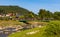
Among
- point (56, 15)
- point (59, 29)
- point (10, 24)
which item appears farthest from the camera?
point (56, 15)

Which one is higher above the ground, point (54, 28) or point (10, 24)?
point (54, 28)

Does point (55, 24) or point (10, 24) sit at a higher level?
point (55, 24)

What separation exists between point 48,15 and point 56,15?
24.1 ft

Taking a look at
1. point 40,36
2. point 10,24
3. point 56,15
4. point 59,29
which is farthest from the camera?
point 56,15

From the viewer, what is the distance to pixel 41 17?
461 ft

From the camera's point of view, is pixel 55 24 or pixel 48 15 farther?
pixel 48 15

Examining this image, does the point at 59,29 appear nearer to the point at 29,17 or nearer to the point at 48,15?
the point at 48,15

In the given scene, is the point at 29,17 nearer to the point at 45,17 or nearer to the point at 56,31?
the point at 45,17

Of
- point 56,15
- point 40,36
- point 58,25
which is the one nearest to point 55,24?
point 58,25

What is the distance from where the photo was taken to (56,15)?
133625mm

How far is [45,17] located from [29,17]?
15980 mm

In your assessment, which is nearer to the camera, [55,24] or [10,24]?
[55,24]

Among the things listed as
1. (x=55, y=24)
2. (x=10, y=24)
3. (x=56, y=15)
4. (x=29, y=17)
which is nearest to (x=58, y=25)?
(x=55, y=24)

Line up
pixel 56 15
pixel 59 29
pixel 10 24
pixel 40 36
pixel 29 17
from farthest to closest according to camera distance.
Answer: pixel 29 17 → pixel 56 15 → pixel 10 24 → pixel 40 36 → pixel 59 29
